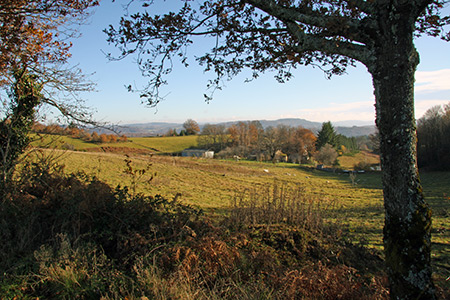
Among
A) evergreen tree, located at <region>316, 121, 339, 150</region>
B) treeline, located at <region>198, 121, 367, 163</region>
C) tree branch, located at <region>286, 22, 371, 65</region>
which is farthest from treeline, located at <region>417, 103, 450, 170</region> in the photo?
tree branch, located at <region>286, 22, 371, 65</region>

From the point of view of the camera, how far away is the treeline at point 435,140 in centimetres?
4016

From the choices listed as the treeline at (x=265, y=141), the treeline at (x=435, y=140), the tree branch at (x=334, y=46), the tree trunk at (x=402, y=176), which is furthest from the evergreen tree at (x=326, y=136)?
the tree trunk at (x=402, y=176)

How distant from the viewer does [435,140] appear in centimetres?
4212

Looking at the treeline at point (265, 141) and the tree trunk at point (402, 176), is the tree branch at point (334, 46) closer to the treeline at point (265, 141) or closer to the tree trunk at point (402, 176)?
the tree trunk at point (402, 176)

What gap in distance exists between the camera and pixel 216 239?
4.59 m

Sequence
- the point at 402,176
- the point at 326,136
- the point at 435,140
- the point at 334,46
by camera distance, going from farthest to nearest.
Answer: the point at 326,136 → the point at 435,140 → the point at 334,46 → the point at 402,176

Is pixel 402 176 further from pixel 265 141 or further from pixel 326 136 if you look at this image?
pixel 326 136

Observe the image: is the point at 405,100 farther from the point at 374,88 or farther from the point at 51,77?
the point at 51,77

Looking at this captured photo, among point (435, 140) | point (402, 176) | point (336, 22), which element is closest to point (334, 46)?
point (336, 22)

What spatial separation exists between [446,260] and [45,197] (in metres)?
8.30

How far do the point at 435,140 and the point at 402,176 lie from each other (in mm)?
50298

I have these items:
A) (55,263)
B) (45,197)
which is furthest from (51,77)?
(55,263)

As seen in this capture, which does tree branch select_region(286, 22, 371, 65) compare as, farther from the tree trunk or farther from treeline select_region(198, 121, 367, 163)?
treeline select_region(198, 121, 367, 163)

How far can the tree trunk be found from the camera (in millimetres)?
2693
